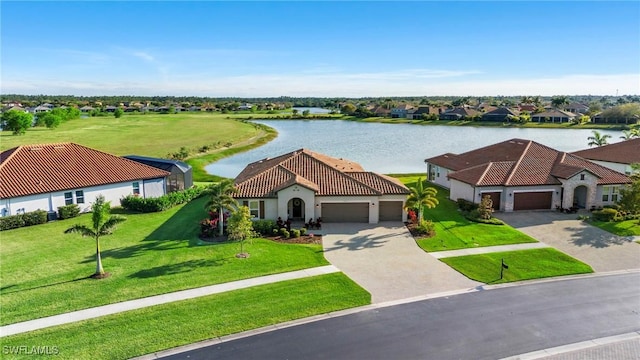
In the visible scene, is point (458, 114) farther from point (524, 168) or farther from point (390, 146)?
point (524, 168)

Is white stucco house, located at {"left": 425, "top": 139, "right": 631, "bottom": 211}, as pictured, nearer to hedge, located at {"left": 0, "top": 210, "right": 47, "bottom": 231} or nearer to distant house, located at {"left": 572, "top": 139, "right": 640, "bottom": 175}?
distant house, located at {"left": 572, "top": 139, "right": 640, "bottom": 175}

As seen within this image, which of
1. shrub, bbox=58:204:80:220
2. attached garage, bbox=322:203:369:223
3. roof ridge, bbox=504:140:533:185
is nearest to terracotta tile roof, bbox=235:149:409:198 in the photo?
attached garage, bbox=322:203:369:223

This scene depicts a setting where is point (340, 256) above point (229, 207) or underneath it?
underneath

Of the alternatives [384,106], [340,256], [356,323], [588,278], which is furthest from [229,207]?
[384,106]

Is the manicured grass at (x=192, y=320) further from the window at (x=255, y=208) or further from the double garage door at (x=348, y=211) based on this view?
the double garage door at (x=348, y=211)

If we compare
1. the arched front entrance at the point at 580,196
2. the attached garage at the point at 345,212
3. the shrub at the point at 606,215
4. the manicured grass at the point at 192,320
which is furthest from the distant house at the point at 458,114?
the manicured grass at the point at 192,320

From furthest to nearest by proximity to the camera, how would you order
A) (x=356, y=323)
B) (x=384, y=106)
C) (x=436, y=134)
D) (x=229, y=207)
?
1. (x=384, y=106)
2. (x=436, y=134)
3. (x=229, y=207)
4. (x=356, y=323)

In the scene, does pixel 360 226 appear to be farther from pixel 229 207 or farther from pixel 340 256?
pixel 229 207
